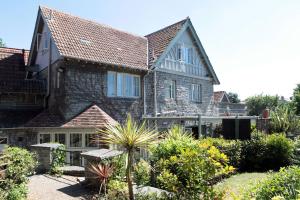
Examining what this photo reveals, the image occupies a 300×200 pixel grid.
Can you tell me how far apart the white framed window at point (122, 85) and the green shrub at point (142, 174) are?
8.96m

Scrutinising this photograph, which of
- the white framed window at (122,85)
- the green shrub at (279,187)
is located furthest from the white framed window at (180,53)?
the green shrub at (279,187)

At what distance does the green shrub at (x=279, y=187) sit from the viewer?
15.5 feet

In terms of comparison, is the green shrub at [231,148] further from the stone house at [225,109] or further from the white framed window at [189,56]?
the stone house at [225,109]

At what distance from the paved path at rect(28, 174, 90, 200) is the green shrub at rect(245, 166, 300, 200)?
471cm

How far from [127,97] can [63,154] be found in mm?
7329

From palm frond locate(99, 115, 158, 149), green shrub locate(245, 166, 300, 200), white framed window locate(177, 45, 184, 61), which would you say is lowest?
green shrub locate(245, 166, 300, 200)

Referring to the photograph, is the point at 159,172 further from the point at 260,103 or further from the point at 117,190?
the point at 260,103

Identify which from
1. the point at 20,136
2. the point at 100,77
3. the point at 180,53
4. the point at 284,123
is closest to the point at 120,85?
the point at 100,77

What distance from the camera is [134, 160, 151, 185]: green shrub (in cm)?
873

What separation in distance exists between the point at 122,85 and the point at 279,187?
560 inches

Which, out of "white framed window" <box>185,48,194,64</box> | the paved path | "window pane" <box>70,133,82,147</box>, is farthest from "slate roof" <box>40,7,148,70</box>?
the paved path

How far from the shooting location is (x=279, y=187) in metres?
4.85

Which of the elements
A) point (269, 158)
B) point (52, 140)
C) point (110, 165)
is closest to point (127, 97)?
point (52, 140)

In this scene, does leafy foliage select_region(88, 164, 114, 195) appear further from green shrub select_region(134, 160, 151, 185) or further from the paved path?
green shrub select_region(134, 160, 151, 185)
